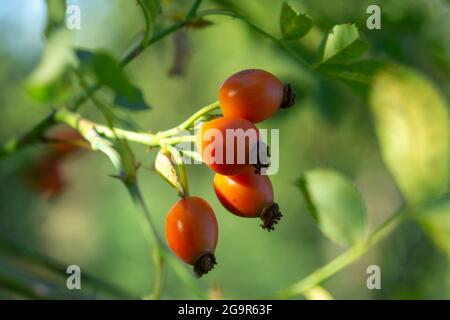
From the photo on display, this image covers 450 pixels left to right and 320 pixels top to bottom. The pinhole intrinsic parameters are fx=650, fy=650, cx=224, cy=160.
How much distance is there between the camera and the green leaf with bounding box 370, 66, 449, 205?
30.7 inches

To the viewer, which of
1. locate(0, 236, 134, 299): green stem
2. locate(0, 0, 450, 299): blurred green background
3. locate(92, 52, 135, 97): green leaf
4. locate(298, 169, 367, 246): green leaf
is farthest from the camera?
locate(0, 0, 450, 299): blurred green background

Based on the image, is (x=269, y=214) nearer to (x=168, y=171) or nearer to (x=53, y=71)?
(x=168, y=171)

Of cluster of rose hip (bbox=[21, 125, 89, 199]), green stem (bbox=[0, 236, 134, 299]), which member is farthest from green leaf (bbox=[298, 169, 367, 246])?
cluster of rose hip (bbox=[21, 125, 89, 199])

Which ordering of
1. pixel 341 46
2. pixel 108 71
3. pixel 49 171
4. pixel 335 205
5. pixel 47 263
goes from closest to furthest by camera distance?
pixel 108 71, pixel 341 46, pixel 335 205, pixel 47 263, pixel 49 171

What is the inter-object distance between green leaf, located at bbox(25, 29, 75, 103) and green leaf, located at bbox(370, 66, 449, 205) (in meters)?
0.39

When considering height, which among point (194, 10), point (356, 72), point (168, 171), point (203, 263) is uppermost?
point (194, 10)

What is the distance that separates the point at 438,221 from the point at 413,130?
113mm

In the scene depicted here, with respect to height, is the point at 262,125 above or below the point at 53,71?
above

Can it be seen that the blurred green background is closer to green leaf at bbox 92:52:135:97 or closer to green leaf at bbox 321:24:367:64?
green leaf at bbox 92:52:135:97

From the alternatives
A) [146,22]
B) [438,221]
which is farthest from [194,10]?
[438,221]

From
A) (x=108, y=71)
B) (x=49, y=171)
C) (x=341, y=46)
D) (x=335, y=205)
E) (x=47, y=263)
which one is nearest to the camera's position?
(x=108, y=71)

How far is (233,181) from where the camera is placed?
0.79 meters
